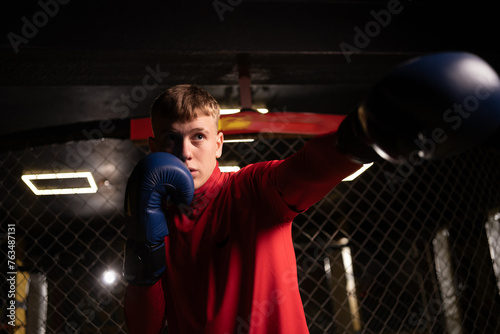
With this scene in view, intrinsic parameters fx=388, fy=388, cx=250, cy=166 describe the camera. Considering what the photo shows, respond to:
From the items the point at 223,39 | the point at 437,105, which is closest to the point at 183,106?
the point at 437,105

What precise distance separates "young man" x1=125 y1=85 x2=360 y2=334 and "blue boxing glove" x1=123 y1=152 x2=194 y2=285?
2.3 inches

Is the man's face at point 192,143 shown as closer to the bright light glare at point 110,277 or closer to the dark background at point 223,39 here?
the dark background at point 223,39

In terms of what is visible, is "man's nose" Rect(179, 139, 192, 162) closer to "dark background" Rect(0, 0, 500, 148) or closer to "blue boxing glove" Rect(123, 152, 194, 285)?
"blue boxing glove" Rect(123, 152, 194, 285)

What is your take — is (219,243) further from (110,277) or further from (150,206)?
(110,277)

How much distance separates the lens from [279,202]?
2.62 ft

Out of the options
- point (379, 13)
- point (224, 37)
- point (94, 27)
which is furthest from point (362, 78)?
point (94, 27)

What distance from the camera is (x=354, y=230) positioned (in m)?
5.11

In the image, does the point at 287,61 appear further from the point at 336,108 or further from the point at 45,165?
the point at 45,165

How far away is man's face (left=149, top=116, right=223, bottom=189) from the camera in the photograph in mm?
903

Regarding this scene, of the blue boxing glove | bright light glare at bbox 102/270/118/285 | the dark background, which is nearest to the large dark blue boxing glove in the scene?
the blue boxing glove

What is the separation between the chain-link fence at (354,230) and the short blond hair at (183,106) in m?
1.02

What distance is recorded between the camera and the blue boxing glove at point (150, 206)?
2.66 ft

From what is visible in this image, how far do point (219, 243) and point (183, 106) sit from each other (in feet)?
1.08

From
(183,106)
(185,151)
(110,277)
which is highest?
(110,277)
